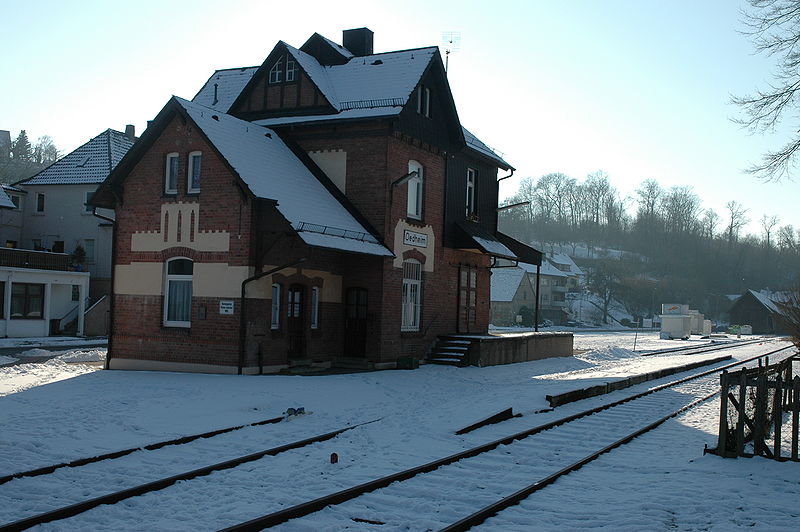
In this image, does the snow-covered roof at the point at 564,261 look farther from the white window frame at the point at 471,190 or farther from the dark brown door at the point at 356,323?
the dark brown door at the point at 356,323

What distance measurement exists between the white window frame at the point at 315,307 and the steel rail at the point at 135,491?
10.5 meters

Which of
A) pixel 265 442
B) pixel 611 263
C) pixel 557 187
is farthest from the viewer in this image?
pixel 557 187

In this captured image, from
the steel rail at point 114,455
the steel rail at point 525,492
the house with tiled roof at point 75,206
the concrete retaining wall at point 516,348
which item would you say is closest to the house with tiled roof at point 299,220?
the concrete retaining wall at point 516,348

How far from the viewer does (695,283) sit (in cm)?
12594

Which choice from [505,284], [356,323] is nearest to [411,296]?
[356,323]

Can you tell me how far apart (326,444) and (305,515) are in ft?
12.2

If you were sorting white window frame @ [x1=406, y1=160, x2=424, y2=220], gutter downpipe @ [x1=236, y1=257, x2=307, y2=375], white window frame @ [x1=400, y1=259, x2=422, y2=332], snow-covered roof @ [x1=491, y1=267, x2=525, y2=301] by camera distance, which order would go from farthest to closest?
snow-covered roof @ [x1=491, y1=267, x2=525, y2=301]
white window frame @ [x1=406, y1=160, x2=424, y2=220]
white window frame @ [x1=400, y1=259, x2=422, y2=332]
gutter downpipe @ [x1=236, y1=257, x2=307, y2=375]

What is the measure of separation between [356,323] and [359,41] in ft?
35.4

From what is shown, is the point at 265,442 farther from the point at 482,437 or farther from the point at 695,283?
the point at 695,283

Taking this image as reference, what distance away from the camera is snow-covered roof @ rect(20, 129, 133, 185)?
43.7 m

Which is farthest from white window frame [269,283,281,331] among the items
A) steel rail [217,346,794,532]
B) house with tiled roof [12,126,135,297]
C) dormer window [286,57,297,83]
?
house with tiled roof [12,126,135,297]

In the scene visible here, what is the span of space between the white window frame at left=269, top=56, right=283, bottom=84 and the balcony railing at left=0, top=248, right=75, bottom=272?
1648 centimetres

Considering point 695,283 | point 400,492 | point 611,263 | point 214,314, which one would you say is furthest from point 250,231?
point 695,283

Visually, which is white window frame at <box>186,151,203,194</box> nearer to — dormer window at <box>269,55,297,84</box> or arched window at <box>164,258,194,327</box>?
arched window at <box>164,258,194,327</box>
